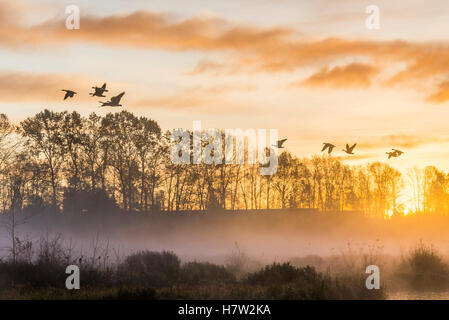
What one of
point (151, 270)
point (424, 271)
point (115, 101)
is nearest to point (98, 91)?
point (115, 101)

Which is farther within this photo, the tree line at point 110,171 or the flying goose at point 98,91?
the tree line at point 110,171

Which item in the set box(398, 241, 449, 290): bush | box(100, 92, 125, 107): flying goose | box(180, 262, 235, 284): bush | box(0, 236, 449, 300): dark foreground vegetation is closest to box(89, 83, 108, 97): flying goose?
box(100, 92, 125, 107): flying goose

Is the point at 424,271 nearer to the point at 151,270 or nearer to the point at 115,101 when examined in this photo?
the point at 151,270

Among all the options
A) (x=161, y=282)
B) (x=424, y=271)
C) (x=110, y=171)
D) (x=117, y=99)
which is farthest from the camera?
(x=110, y=171)

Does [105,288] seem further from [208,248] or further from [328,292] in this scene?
[208,248]

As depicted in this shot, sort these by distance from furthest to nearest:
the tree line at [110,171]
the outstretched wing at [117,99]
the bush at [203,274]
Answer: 1. the tree line at [110,171]
2. the outstretched wing at [117,99]
3. the bush at [203,274]

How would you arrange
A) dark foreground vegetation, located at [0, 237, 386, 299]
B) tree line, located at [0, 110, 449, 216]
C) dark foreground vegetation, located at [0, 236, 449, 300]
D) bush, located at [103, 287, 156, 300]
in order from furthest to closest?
tree line, located at [0, 110, 449, 216] → dark foreground vegetation, located at [0, 236, 449, 300] → dark foreground vegetation, located at [0, 237, 386, 299] → bush, located at [103, 287, 156, 300]

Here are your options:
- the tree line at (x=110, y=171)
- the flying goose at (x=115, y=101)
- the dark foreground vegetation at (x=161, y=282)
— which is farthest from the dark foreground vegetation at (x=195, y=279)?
the tree line at (x=110, y=171)

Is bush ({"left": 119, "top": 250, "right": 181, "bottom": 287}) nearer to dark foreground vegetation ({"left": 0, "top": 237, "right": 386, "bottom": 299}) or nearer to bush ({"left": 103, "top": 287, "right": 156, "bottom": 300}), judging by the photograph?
dark foreground vegetation ({"left": 0, "top": 237, "right": 386, "bottom": 299})

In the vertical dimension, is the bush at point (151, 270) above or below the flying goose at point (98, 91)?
below

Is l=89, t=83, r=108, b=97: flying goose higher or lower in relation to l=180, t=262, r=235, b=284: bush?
higher

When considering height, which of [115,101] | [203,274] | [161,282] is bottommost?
[161,282]

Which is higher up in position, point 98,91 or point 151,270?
point 98,91

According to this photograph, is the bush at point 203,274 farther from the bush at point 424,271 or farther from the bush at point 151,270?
the bush at point 424,271
